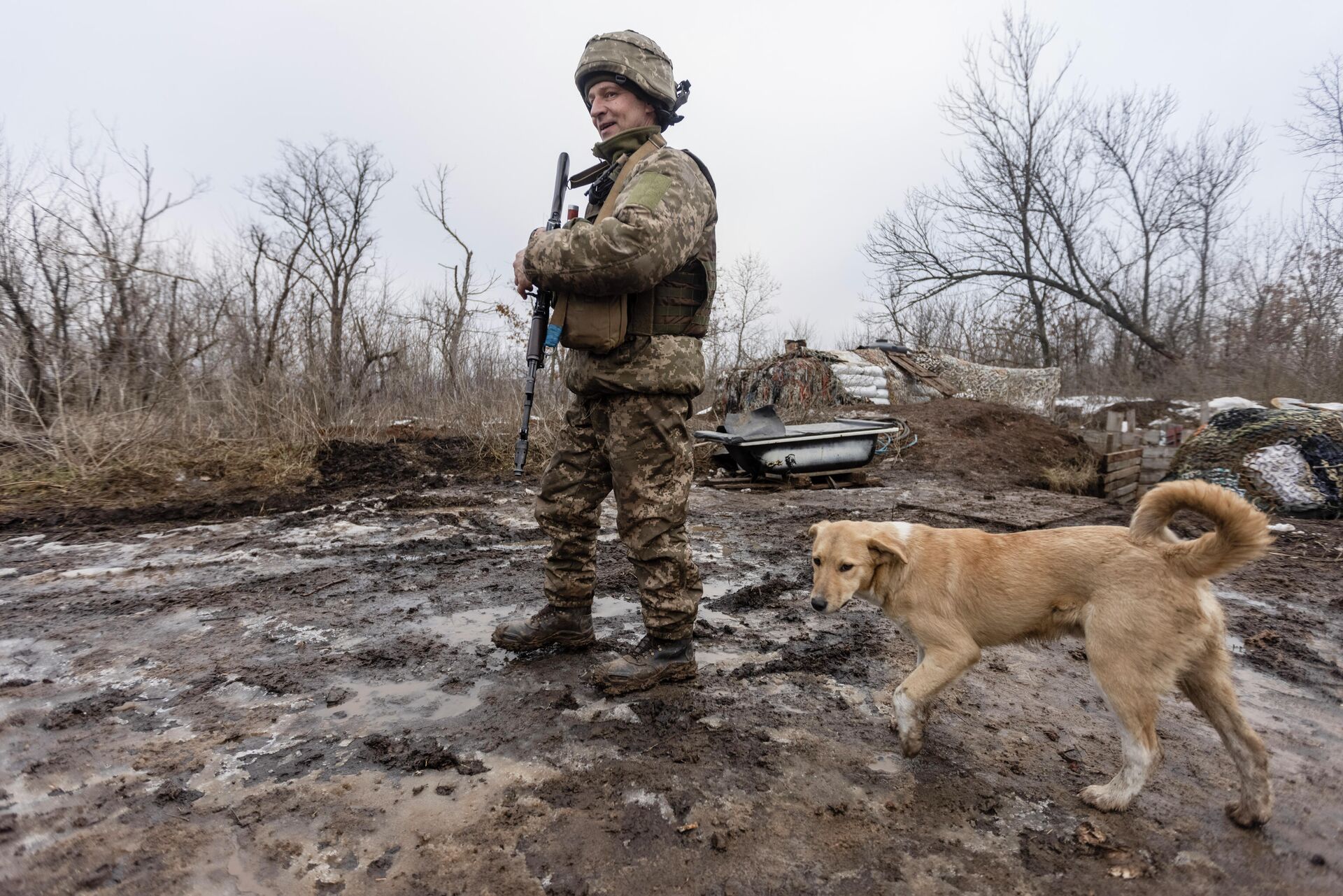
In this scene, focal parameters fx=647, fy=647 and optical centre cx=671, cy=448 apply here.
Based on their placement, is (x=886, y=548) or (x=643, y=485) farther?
(x=643, y=485)

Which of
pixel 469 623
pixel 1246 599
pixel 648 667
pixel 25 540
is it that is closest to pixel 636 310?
pixel 648 667

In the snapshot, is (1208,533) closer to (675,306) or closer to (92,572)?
(675,306)

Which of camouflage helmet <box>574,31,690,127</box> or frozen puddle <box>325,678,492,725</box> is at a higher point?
camouflage helmet <box>574,31,690,127</box>

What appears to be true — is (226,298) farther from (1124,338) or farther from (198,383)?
(1124,338)

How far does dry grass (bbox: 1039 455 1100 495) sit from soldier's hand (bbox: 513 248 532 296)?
383 inches

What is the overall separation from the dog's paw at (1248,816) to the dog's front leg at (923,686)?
0.85 m

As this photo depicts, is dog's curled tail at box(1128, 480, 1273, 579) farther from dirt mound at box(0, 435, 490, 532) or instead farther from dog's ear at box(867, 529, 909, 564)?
dirt mound at box(0, 435, 490, 532)

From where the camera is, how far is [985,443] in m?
11.8

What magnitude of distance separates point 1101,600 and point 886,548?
71cm

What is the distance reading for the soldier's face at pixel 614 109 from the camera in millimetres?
2938

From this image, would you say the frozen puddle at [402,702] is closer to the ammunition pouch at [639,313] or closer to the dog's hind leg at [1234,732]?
the ammunition pouch at [639,313]

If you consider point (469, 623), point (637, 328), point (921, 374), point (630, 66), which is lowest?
point (469, 623)

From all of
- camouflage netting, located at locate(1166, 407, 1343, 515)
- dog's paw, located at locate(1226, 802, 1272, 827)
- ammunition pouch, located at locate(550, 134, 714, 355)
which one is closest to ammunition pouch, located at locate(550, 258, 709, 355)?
Answer: ammunition pouch, located at locate(550, 134, 714, 355)

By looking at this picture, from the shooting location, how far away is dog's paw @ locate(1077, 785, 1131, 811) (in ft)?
6.85
